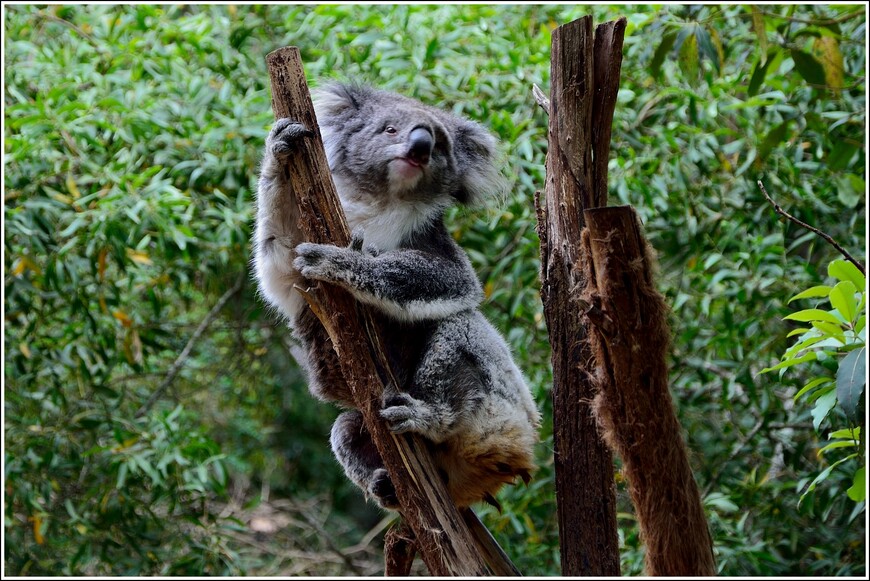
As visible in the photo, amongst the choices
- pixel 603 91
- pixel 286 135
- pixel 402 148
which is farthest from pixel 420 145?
pixel 603 91

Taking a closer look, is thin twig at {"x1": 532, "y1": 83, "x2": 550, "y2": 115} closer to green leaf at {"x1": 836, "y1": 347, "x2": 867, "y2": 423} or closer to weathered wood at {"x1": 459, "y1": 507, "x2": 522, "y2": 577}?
green leaf at {"x1": 836, "y1": 347, "x2": 867, "y2": 423}

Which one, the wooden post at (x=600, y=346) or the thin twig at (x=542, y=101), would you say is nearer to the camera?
the wooden post at (x=600, y=346)

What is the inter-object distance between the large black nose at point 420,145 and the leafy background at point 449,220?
863 millimetres

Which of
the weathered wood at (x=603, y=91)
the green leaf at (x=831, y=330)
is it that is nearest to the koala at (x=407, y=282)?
the weathered wood at (x=603, y=91)

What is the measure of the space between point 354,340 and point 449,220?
6.33 feet

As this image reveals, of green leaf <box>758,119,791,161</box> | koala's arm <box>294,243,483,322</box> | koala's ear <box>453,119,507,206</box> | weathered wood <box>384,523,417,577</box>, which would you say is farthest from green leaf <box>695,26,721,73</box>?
Result: weathered wood <box>384,523,417,577</box>

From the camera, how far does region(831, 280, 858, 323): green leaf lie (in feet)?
6.54

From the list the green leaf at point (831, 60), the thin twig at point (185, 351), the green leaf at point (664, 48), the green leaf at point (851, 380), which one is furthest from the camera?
the thin twig at point (185, 351)

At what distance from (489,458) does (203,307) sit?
11.3 ft

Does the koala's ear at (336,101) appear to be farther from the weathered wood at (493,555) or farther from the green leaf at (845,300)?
the green leaf at (845,300)

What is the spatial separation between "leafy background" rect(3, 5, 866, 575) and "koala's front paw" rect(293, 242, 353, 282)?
137 cm

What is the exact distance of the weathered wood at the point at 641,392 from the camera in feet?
5.40

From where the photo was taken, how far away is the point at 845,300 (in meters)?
2.01

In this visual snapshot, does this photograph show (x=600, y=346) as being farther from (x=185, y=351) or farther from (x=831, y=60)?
(x=185, y=351)
